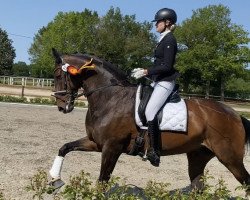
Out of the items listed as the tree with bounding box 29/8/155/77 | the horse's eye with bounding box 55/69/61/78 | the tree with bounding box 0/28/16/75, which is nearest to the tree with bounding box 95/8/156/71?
the tree with bounding box 29/8/155/77

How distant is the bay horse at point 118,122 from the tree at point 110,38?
47.7 m

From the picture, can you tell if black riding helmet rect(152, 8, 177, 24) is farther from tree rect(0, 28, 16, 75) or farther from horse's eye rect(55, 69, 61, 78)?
tree rect(0, 28, 16, 75)

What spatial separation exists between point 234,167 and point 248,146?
0.45 metres

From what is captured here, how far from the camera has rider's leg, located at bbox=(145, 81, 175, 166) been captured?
19.6 feet

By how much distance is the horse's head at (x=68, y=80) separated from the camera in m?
6.38

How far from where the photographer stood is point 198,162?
683 centimetres

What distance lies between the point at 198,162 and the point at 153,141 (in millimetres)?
1223

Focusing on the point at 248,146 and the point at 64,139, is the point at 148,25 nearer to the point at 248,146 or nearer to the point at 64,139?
the point at 64,139

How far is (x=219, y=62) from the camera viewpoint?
55.4 meters

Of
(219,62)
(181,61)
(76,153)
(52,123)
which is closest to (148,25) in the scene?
(181,61)

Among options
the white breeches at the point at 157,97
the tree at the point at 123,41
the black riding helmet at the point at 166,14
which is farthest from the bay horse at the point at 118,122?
the tree at the point at 123,41

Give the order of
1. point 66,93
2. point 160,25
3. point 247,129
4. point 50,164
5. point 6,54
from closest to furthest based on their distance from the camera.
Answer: point 160,25 < point 66,93 < point 247,129 < point 50,164 < point 6,54

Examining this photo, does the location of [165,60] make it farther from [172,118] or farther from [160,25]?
[172,118]

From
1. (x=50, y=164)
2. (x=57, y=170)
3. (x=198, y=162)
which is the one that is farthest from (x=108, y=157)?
(x=50, y=164)
